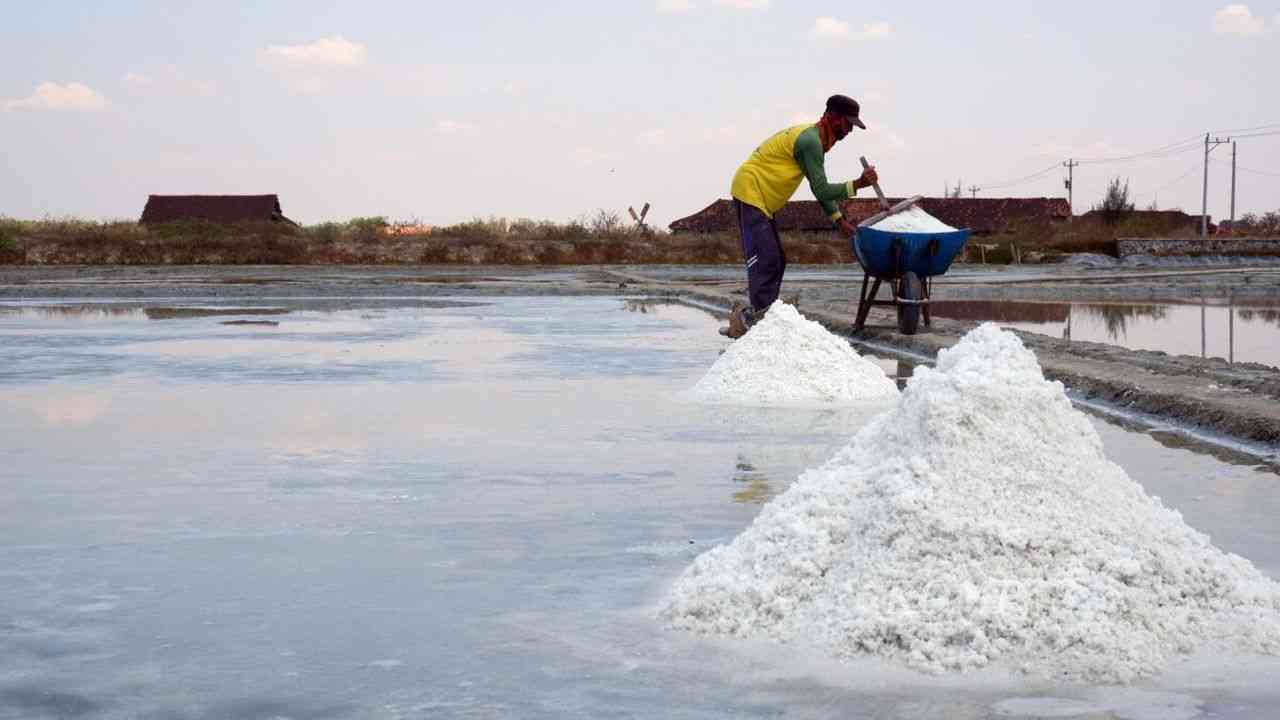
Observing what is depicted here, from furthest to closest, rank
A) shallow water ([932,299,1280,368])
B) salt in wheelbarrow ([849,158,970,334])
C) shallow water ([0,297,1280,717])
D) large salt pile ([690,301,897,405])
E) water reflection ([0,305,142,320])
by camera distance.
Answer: water reflection ([0,305,142,320]) → shallow water ([932,299,1280,368]) → salt in wheelbarrow ([849,158,970,334]) → large salt pile ([690,301,897,405]) → shallow water ([0,297,1280,717])

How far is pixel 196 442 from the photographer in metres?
7.57

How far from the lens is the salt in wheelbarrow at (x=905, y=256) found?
13.7 meters

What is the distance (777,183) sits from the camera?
40.5 feet

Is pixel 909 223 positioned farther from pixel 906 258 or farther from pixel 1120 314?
pixel 1120 314

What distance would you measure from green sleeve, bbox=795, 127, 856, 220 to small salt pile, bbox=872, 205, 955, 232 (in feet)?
5.21

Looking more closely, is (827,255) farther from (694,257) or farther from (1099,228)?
(1099,228)

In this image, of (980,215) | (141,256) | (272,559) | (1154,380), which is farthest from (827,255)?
(272,559)

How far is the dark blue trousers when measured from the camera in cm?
1234

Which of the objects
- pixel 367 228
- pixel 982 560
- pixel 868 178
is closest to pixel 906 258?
pixel 868 178

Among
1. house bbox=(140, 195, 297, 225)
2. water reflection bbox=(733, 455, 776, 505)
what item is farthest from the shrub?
water reflection bbox=(733, 455, 776, 505)

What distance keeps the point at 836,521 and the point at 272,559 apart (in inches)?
65.6

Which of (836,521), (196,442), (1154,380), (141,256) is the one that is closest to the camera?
(836,521)

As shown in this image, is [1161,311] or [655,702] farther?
[1161,311]

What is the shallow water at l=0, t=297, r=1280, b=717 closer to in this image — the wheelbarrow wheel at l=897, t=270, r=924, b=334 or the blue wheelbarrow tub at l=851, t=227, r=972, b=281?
the blue wheelbarrow tub at l=851, t=227, r=972, b=281
